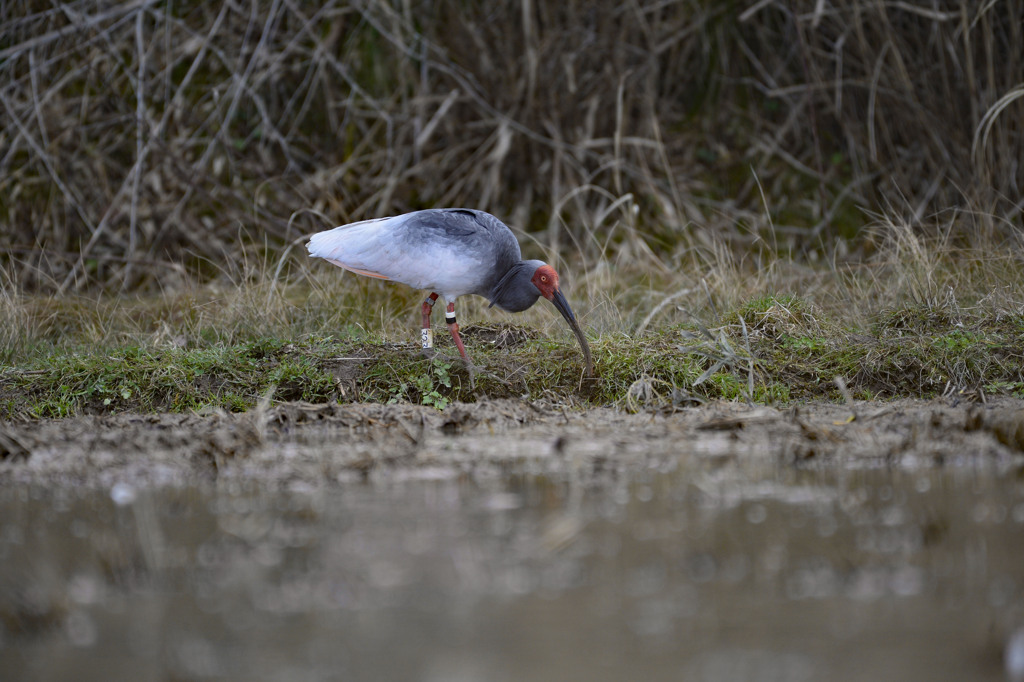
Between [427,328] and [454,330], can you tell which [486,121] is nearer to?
[427,328]

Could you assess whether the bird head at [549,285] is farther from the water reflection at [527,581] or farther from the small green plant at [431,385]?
the water reflection at [527,581]

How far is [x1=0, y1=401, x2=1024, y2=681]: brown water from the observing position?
1.47 m

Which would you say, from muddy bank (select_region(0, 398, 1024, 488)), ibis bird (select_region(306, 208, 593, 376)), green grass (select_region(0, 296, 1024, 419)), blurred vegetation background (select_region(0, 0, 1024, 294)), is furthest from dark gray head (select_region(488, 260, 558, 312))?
blurred vegetation background (select_region(0, 0, 1024, 294))

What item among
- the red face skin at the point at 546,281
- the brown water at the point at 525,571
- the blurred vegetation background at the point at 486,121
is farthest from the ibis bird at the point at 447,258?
the blurred vegetation background at the point at 486,121

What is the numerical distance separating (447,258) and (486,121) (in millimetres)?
3495

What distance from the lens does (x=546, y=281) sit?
443cm

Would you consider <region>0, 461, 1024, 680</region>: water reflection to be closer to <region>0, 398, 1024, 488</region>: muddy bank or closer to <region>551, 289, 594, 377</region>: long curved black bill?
<region>0, 398, 1024, 488</region>: muddy bank

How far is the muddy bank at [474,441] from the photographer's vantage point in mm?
2744

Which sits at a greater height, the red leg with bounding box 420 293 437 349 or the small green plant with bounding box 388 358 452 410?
the red leg with bounding box 420 293 437 349

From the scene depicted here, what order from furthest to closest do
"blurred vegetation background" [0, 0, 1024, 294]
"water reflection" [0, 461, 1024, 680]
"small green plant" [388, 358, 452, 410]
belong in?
"blurred vegetation background" [0, 0, 1024, 294] < "small green plant" [388, 358, 452, 410] < "water reflection" [0, 461, 1024, 680]

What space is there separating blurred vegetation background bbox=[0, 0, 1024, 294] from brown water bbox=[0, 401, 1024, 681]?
4.30 m

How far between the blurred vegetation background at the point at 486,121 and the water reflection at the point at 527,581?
4.51 m

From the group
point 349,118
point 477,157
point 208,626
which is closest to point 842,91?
point 477,157

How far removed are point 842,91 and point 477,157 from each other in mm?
2855
